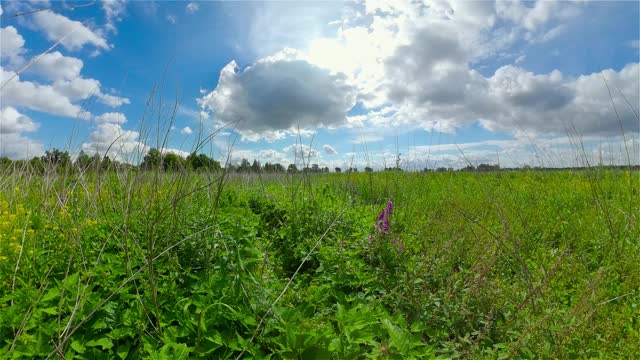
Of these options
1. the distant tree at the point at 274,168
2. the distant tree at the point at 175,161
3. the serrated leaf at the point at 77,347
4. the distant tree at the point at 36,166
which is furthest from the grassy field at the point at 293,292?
the distant tree at the point at 274,168

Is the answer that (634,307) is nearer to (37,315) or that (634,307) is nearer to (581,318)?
(581,318)

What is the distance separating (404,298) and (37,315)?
2.22 m

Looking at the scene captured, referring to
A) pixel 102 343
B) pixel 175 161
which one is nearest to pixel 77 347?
pixel 102 343

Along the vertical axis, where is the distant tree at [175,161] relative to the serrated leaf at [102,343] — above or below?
above

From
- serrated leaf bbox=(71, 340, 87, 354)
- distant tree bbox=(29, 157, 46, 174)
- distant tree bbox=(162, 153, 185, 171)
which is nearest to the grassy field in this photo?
serrated leaf bbox=(71, 340, 87, 354)

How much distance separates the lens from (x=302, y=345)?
1.95 metres

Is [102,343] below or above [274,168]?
below

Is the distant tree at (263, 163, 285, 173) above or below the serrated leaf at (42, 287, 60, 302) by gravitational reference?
above

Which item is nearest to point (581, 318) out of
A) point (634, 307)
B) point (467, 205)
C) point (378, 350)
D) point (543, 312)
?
point (543, 312)

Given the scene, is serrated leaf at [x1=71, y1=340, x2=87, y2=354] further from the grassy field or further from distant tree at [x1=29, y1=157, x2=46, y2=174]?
distant tree at [x1=29, y1=157, x2=46, y2=174]

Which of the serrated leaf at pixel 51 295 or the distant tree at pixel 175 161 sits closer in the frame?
the serrated leaf at pixel 51 295

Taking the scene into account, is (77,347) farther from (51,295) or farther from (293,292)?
(293,292)

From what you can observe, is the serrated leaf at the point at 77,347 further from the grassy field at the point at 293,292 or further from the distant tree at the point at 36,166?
the distant tree at the point at 36,166

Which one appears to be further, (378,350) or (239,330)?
(239,330)
